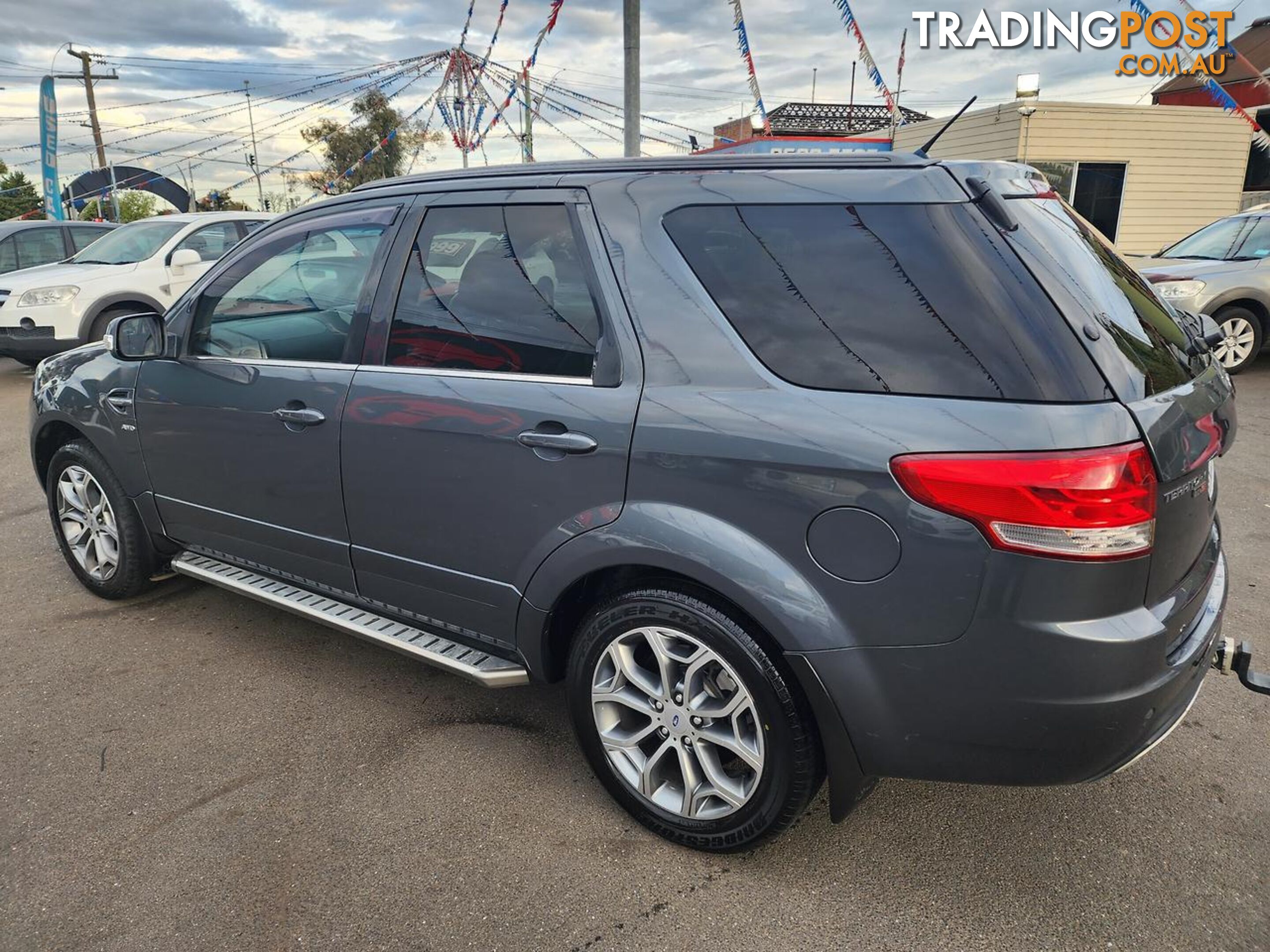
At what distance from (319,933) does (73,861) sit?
0.80 metres

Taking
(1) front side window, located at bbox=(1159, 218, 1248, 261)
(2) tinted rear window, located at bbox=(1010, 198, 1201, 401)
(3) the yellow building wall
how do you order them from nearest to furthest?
(2) tinted rear window, located at bbox=(1010, 198, 1201, 401) → (1) front side window, located at bbox=(1159, 218, 1248, 261) → (3) the yellow building wall

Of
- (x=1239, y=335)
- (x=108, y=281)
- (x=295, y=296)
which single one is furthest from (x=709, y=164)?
(x=108, y=281)

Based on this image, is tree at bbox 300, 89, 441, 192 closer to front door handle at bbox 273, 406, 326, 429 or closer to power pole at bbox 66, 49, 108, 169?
power pole at bbox 66, 49, 108, 169

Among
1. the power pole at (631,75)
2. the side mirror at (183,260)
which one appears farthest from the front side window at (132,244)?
the power pole at (631,75)

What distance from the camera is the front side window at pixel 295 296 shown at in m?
2.98

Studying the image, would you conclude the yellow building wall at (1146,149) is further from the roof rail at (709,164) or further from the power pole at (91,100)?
the power pole at (91,100)

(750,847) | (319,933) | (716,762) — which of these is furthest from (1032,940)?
(319,933)

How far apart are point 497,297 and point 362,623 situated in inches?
47.7

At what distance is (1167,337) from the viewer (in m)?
2.29

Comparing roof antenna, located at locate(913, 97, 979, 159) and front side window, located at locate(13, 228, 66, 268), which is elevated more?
roof antenna, located at locate(913, 97, 979, 159)

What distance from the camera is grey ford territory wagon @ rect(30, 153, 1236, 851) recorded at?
73.0 inches

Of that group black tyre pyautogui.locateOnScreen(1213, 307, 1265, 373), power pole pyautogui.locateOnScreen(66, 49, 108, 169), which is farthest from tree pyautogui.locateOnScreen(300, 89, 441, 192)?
black tyre pyautogui.locateOnScreen(1213, 307, 1265, 373)

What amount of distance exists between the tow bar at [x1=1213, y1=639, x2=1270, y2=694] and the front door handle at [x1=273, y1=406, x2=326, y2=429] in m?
2.72

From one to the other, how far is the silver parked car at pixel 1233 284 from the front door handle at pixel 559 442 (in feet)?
26.1
